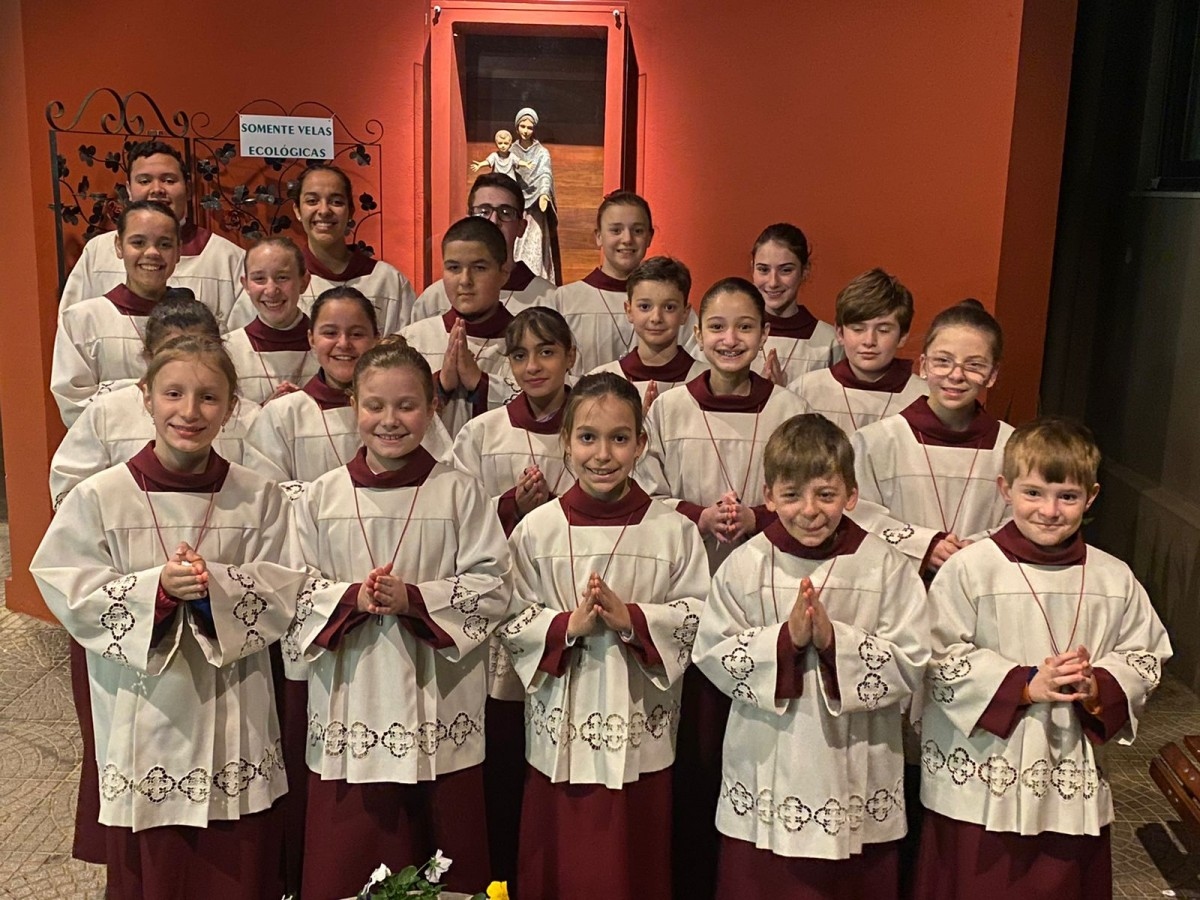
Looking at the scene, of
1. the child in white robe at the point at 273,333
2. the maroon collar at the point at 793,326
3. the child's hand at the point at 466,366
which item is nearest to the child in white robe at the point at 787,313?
the maroon collar at the point at 793,326

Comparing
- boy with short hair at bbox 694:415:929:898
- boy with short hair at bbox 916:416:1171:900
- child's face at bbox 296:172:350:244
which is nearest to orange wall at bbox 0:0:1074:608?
child's face at bbox 296:172:350:244

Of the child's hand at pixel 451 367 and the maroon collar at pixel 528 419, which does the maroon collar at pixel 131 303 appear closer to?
the child's hand at pixel 451 367

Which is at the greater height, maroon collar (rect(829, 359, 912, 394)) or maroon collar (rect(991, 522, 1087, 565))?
maroon collar (rect(829, 359, 912, 394))

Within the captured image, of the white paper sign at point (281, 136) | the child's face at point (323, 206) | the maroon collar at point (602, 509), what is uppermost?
the white paper sign at point (281, 136)

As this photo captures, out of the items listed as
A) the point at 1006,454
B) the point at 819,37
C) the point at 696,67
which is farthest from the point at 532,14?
the point at 1006,454

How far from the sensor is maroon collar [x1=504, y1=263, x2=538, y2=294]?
16.7 feet

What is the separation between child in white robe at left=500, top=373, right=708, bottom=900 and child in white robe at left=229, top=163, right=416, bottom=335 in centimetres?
202

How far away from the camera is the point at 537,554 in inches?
130

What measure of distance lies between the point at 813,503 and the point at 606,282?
218 centimetres

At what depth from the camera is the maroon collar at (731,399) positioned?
386 cm

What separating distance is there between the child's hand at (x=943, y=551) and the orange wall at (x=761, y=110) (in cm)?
234

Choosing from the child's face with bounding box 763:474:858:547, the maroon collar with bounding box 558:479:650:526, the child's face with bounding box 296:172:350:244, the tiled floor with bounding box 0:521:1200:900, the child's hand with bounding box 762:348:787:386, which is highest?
the child's face with bounding box 296:172:350:244

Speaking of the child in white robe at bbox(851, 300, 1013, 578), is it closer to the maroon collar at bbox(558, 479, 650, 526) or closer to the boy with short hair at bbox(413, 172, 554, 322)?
the maroon collar at bbox(558, 479, 650, 526)

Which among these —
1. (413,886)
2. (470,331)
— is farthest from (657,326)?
(413,886)
